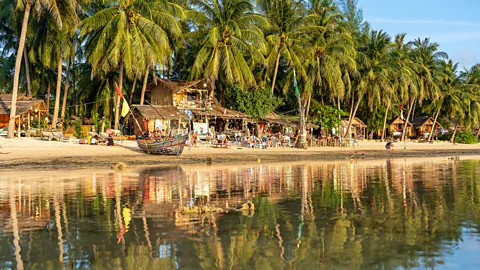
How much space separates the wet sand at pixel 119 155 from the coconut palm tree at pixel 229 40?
549 centimetres

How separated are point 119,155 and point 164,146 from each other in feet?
7.87

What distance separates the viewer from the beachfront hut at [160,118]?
1367 inches

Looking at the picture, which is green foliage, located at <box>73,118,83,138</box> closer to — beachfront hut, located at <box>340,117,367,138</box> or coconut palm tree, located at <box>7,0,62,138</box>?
coconut palm tree, located at <box>7,0,62,138</box>

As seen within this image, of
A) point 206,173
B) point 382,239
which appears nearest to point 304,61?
point 206,173

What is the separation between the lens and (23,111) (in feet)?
102

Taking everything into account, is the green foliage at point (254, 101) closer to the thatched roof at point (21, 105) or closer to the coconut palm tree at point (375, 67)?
the coconut palm tree at point (375, 67)

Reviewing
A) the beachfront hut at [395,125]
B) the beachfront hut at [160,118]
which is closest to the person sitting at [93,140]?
the beachfront hut at [160,118]

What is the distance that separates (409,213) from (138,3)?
25.3m

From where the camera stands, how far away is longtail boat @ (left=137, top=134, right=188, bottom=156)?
27641mm

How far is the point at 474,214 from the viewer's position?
36.6 ft

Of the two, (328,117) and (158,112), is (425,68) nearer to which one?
(328,117)

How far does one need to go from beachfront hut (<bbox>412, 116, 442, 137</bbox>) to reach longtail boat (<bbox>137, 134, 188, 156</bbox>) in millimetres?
40592

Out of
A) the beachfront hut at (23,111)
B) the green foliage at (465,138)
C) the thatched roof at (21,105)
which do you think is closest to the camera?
the thatched roof at (21,105)

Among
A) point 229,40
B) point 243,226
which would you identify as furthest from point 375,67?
point 243,226
